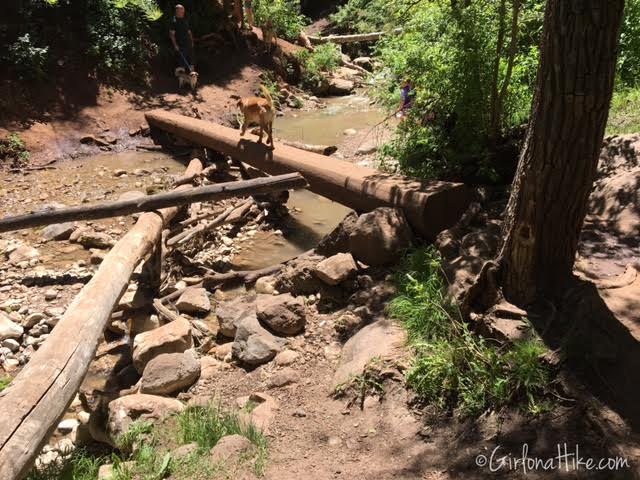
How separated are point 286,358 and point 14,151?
29.6ft

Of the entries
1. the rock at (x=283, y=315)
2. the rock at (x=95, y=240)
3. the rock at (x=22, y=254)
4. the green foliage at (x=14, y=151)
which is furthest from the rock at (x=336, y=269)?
the green foliage at (x=14, y=151)

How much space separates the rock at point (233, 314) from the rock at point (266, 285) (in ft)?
0.86

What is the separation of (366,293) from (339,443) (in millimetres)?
1949

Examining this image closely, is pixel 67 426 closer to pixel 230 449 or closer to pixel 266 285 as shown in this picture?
pixel 230 449

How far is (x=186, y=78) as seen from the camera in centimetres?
1390

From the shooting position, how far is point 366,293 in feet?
17.6

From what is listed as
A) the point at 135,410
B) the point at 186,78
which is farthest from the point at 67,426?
the point at 186,78

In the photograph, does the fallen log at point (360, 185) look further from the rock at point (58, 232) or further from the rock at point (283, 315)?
the rock at point (58, 232)

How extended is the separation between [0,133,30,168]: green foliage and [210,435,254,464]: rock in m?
9.54

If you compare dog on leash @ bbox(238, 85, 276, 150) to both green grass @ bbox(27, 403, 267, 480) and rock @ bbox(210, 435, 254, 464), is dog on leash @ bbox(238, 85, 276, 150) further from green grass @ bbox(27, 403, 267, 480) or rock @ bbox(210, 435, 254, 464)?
rock @ bbox(210, 435, 254, 464)

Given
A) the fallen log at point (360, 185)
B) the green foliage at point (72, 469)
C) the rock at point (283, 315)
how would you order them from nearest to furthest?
the green foliage at point (72, 469) < the rock at point (283, 315) < the fallen log at point (360, 185)

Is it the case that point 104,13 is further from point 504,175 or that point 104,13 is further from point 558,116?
point 558,116

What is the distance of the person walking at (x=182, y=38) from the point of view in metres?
13.6

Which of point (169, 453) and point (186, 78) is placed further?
point (186, 78)
